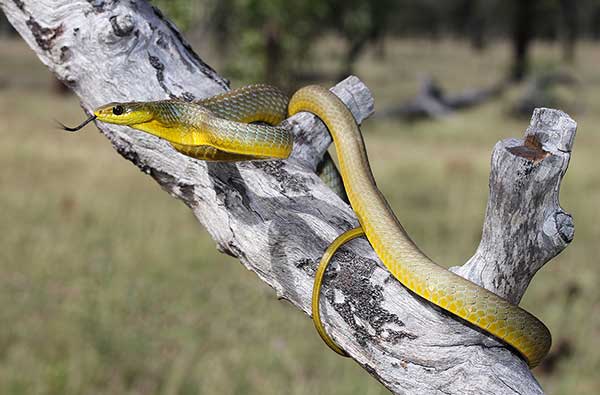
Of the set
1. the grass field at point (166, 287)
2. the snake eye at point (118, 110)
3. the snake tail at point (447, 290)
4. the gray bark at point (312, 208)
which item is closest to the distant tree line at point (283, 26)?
the grass field at point (166, 287)

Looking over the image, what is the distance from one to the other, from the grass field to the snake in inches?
129

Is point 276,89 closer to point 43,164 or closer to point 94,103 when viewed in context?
point 94,103

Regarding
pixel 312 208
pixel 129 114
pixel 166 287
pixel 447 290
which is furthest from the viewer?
pixel 166 287

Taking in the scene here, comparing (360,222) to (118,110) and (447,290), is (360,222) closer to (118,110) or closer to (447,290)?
(447,290)

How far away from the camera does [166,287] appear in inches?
275

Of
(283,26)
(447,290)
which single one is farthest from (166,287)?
(283,26)

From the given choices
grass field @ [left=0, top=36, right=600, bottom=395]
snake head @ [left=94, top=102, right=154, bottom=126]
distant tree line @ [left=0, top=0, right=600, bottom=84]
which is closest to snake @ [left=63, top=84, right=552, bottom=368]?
snake head @ [left=94, top=102, right=154, bottom=126]

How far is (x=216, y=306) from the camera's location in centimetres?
675

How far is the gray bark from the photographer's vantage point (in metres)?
1.88

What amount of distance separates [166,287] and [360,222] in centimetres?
510

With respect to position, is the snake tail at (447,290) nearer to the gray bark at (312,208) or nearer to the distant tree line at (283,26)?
the gray bark at (312,208)

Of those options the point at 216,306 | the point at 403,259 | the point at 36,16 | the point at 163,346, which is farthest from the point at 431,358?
the point at 216,306

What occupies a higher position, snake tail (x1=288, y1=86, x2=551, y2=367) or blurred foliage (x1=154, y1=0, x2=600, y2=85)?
snake tail (x1=288, y1=86, x2=551, y2=367)

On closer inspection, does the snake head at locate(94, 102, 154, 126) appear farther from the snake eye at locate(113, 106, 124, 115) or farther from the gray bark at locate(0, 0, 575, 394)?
the gray bark at locate(0, 0, 575, 394)
